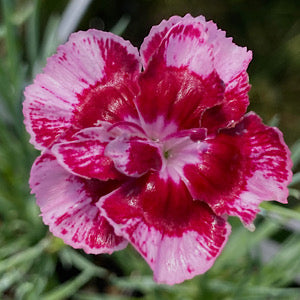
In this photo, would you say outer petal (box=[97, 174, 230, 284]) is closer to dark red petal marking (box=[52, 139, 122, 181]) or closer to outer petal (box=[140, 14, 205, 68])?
dark red petal marking (box=[52, 139, 122, 181])

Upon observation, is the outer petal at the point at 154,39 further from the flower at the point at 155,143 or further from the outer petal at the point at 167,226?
the outer petal at the point at 167,226

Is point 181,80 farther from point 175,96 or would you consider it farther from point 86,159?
point 86,159

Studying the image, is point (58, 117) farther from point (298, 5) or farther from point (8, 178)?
point (298, 5)

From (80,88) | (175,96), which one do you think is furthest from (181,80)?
(80,88)

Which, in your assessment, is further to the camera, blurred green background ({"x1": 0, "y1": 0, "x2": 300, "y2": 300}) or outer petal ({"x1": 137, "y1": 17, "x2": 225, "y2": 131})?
blurred green background ({"x1": 0, "y1": 0, "x2": 300, "y2": 300})

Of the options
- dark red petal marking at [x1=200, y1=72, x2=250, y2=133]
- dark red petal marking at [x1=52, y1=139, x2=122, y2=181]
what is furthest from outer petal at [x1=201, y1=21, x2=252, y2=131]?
dark red petal marking at [x1=52, y1=139, x2=122, y2=181]

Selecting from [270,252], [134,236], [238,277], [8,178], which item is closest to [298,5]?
[270,252]

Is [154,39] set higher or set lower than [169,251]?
higher
